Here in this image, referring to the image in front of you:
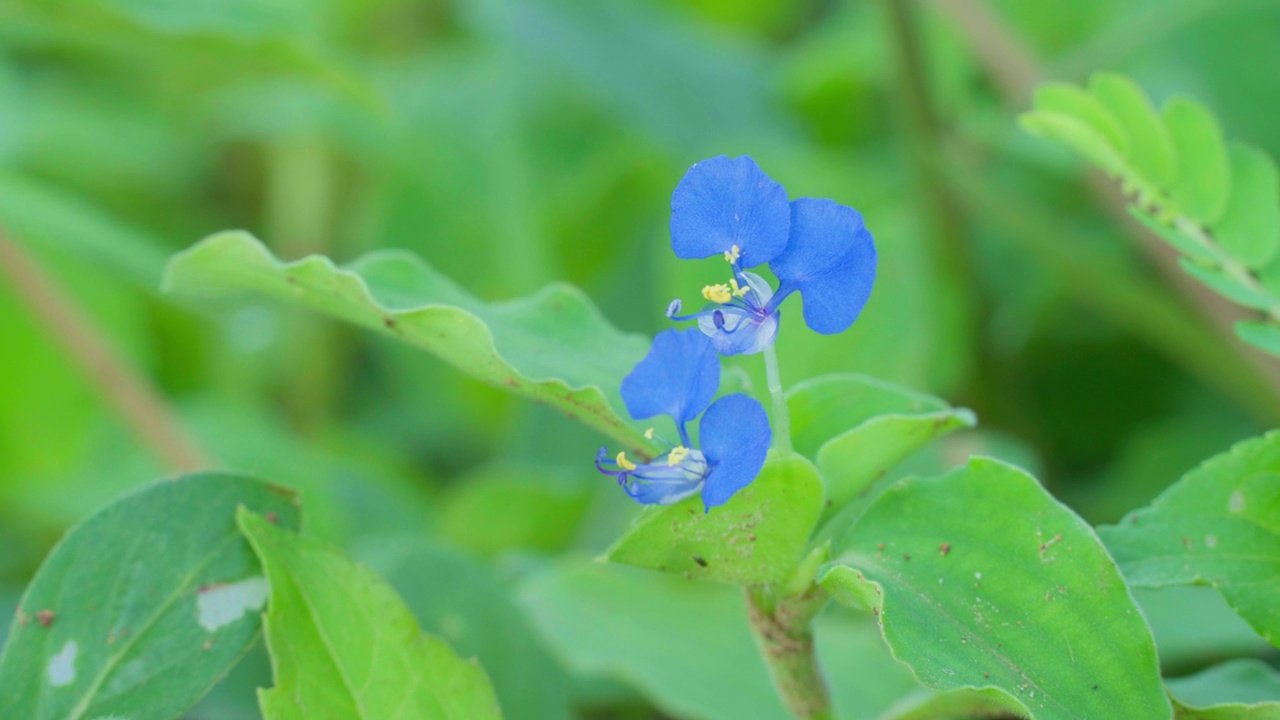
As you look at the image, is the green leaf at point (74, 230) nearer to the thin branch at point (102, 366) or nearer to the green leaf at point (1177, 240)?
the thin branch at point (102, 366)

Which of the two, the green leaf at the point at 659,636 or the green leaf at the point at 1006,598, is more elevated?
the green leaf at the point at 1006,598

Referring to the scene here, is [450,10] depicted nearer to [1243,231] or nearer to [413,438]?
[413,438]

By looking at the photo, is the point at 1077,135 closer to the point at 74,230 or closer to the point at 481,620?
the point at 481,620

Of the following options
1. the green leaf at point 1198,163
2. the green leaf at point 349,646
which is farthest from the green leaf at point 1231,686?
the green leaf at point 349,646

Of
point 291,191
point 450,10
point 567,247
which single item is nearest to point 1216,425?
point 567,247

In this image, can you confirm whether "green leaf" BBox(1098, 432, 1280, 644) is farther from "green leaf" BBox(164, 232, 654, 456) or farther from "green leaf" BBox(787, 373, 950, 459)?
"green leaf" BBox(164, 232, 654, 456)

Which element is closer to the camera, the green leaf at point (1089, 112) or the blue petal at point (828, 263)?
the blue petal at point (828, 263)

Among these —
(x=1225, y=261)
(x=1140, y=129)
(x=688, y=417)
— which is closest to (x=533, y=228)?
(x=1140, y=129)
